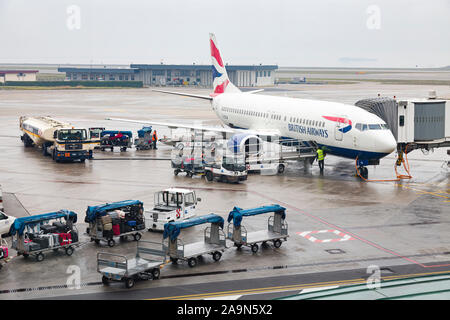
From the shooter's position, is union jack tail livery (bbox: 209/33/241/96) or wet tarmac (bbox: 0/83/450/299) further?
union jack tail livery (bbox: 209/33/241/96)

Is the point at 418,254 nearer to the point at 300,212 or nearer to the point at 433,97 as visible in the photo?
the point at 300,212

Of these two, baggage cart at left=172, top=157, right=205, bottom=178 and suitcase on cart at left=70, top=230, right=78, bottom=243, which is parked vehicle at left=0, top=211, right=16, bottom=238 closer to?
suitcase on cart at left=70, top=230, right=78, bottom=243

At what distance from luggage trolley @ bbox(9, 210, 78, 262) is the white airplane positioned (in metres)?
24.5

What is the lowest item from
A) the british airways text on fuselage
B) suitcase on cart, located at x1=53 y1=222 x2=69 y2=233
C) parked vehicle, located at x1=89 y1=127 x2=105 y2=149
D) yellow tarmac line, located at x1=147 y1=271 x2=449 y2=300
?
yellow tarmac line, located at x1=147 y1=271 x2=449 y2=300

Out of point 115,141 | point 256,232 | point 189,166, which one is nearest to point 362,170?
point 189,166

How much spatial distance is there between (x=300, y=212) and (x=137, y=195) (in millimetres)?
11581

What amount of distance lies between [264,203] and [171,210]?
7.78m

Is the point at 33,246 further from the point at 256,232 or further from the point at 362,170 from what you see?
the point at 362,170

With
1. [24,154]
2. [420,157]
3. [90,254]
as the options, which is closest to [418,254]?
[90,254]

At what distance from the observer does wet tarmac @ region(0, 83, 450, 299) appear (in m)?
27.5

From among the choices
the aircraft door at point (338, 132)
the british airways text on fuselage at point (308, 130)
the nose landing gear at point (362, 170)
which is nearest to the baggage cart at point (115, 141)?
the british airways text on fuselage at point (308, 130)

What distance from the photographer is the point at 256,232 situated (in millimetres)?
32375

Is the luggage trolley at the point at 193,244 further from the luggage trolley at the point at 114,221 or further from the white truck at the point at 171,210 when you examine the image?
the white truck at the point at 171,210

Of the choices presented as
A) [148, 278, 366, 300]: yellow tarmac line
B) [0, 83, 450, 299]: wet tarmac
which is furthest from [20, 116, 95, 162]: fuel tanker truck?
[148, 278, 366, 300]: yellow tarmac line
